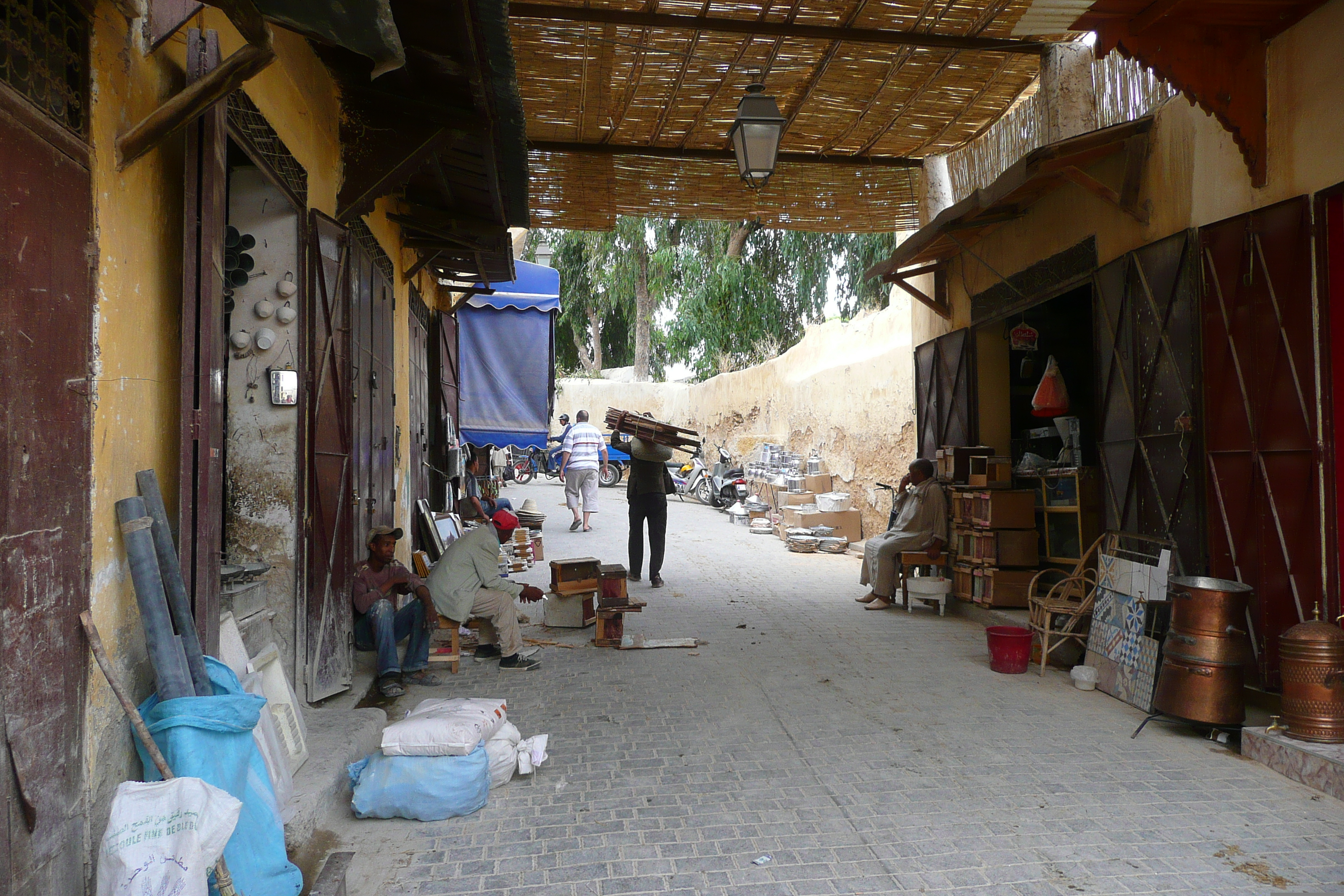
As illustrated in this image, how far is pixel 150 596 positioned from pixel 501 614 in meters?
3.60

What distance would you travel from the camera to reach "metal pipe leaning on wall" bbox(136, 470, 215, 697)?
2748 millimetres

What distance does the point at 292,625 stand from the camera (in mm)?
4359

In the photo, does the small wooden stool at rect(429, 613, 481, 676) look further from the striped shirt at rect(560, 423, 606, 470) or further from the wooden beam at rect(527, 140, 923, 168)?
the striped shirt at rect(560, 423, 606, 470)

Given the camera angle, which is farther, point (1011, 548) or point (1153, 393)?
point (1011, 548)


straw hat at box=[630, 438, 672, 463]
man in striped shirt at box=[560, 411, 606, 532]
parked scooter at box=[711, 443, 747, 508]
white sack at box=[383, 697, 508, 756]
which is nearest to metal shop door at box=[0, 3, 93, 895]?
white sack at box=[383, 697, 508, 756]

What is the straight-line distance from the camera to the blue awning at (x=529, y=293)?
428 inches

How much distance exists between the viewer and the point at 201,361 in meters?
3.02

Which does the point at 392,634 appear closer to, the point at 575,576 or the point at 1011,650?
the point at 575,576

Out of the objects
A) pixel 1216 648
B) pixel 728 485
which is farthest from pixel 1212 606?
pixel 728 485

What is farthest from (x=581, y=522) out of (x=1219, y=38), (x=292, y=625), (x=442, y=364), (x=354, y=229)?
(x=1219, y=38)

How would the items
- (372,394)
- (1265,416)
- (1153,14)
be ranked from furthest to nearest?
1. (372,394)
2. (1265,416)
3. (1153,14)

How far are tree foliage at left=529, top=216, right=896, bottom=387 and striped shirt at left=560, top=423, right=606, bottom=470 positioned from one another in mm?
10959

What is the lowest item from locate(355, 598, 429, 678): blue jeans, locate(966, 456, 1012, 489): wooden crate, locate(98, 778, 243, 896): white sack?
locate(355, 598, 429, 678): blue jeans

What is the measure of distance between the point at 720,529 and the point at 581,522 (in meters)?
2.94
